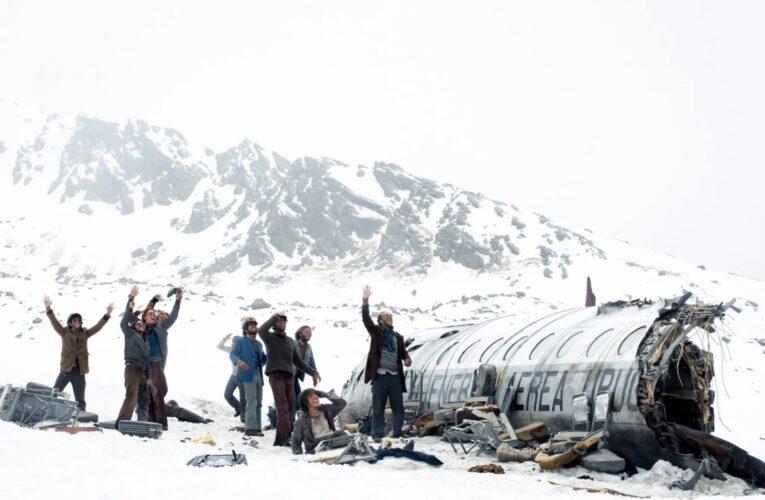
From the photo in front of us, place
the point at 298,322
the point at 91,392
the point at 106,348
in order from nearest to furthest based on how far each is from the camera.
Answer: the point at 91,392
the point at 106,348
the point at 298,322

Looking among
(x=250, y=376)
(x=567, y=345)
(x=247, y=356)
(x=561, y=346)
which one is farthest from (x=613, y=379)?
(x=247, y=356)

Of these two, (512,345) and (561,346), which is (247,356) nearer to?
(512,345)

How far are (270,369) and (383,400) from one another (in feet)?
6.35

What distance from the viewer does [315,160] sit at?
12156 cm

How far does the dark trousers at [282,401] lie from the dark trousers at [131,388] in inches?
81.5

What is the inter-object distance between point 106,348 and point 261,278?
66128 millimetres

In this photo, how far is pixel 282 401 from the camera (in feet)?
43.0

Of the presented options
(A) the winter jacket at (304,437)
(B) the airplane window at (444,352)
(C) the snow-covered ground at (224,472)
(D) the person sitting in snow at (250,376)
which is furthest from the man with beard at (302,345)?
(A) the winter jacket at (304,437)

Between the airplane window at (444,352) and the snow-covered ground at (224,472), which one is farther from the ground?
the airplane window at (444,352)

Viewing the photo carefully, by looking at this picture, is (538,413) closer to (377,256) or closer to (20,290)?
(20,290)

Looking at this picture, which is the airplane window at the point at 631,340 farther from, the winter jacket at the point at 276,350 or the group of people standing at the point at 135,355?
the group of people standing at the point at 135,355

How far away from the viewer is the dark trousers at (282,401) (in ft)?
42.2

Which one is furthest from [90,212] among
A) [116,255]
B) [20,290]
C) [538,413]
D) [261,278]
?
[538,413]

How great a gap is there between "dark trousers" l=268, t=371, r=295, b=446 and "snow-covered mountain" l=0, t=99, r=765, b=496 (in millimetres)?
5755
